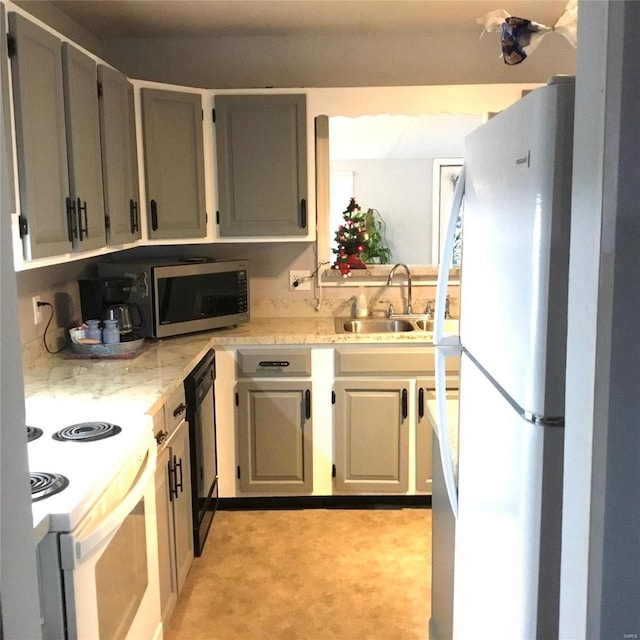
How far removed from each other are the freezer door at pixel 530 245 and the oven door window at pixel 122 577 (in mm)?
975

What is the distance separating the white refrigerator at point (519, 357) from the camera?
107 centimetres

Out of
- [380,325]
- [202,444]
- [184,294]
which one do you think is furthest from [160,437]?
[380,325]

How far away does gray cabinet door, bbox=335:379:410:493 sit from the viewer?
3.34 meters

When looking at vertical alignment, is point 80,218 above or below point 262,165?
below

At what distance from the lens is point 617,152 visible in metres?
0.85

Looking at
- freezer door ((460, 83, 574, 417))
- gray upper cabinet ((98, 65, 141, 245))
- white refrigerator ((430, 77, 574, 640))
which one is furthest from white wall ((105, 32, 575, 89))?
freezer door ((460, 83, 574, 417))

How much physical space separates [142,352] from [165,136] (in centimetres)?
107

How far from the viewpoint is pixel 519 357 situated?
1152mm

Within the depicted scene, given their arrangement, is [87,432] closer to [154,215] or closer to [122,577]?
[122,577]

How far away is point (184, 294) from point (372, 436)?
3.78 ft

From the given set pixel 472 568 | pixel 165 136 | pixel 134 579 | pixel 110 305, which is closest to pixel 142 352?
pixel 110 305

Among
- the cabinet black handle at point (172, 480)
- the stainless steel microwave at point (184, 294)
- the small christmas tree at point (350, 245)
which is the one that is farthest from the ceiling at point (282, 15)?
the cabinet black handle at point (172, 480)

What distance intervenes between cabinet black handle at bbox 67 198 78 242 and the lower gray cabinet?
2.54 ft

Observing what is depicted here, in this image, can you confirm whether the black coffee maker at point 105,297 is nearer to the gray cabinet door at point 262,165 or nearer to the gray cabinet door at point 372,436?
the gray cabinet door at point 262,165
